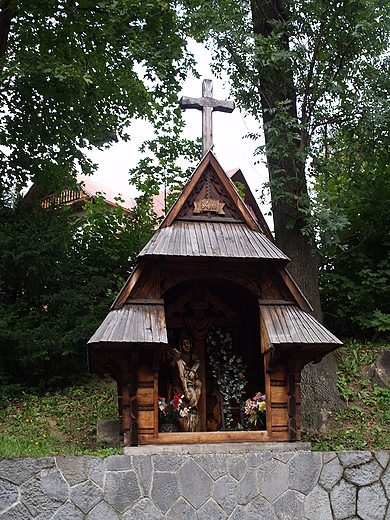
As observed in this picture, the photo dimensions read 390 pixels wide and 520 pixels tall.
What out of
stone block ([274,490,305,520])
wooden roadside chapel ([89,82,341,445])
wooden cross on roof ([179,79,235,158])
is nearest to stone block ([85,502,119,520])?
wooden roadside chapel ([89,82,341,445])

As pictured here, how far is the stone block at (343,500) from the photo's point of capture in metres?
6.81

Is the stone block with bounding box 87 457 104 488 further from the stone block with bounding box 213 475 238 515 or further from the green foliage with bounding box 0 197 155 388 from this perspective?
the green foliage with bounding box 0 197 155 388

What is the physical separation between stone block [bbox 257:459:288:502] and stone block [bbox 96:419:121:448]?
1978 millimetres

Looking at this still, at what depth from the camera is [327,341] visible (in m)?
6.73

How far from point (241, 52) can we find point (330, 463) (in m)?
6.43

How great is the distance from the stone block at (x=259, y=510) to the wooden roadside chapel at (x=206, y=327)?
2.16 ft

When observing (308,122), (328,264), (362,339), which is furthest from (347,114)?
(362,339)

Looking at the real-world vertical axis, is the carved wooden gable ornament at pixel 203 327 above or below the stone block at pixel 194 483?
above

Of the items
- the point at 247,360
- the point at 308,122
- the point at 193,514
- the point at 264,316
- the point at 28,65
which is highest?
the point at 28,65

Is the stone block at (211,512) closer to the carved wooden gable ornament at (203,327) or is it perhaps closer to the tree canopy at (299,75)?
the carved wooden gable ornament at (203,327)

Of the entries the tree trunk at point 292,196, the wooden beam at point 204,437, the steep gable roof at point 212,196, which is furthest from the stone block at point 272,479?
the steep gable roof at point 212,196

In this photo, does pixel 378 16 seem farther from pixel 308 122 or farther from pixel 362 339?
pixel 362 339

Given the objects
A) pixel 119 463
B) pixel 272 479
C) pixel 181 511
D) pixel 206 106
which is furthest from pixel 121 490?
pixel 206 106

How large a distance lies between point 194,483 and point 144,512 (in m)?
0.60
